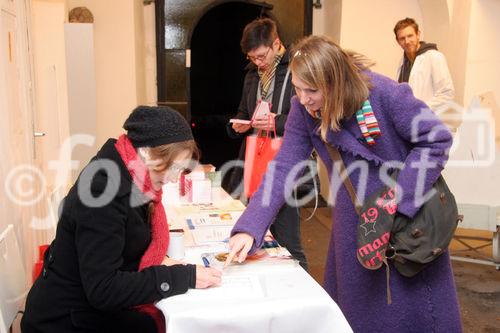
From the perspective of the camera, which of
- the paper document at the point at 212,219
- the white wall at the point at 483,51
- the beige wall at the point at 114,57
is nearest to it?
the paper document at the point at 212,219

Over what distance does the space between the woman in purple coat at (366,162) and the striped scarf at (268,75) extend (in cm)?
97

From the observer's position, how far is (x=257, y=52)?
8.70 feet

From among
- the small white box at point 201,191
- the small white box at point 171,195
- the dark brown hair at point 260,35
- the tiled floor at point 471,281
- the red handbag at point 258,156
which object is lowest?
the tiled floor at point 471,281

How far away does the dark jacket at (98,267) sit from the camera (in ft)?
4.37

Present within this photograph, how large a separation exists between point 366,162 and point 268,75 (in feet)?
4.08

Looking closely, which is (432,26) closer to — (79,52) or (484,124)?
(484,124)

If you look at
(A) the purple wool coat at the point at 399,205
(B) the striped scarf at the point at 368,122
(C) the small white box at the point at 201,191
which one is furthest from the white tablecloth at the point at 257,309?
(C) the small white box at the point at 201,191

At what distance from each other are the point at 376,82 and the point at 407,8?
3919 mm

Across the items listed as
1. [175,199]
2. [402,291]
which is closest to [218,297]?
[402,291]

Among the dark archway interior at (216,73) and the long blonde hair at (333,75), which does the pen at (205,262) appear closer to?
the long blonde hair at (333,75)

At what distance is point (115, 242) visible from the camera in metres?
1.34

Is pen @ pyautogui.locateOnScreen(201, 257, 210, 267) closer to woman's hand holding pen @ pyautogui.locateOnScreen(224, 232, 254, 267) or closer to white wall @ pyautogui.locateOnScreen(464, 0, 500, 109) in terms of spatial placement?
woman's hand holding pen @ pyautogui.locateOnScreen(224, 232, 254, 267)

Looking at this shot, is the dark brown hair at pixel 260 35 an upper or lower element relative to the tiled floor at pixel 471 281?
upper

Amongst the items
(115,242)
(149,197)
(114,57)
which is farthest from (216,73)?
(115,242)
